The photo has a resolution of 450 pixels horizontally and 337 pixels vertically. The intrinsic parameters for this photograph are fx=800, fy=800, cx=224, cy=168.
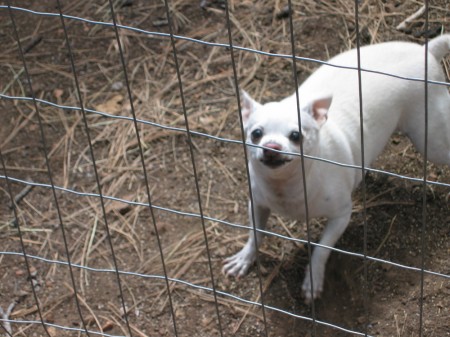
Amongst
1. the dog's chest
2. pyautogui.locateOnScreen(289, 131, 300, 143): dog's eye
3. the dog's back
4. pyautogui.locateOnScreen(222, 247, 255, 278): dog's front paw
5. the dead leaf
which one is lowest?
pyautogui.locateOnScreen(222, 247, 255, 278): dog's front paw

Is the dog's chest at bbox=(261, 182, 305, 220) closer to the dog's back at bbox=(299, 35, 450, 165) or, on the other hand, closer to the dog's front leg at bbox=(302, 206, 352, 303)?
the dog's front leg at bbox=(302, 206, 352, 303)

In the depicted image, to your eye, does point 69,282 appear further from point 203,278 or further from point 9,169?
point 9,169

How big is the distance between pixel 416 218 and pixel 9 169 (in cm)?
188

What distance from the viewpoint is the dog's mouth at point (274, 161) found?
257 centimetres

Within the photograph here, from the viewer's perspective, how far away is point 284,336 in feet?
9.54

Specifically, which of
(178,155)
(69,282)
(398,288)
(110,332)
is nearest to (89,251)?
(69,282)

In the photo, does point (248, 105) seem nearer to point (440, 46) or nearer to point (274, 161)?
point (274, 161)

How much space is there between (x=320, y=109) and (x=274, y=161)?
0.34 meters

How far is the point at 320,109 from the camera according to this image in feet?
9.20

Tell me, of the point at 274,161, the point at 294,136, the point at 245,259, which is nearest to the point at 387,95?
the point at 294,136

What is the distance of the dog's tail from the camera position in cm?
310

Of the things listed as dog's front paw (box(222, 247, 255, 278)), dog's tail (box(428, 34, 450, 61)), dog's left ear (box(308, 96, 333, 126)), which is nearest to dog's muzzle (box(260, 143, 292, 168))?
dog's left ear (box(308, 96, 333, 126))

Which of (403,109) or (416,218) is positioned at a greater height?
(403,109)

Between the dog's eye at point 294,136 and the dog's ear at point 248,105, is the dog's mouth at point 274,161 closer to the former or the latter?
the dog's eye at point 294,136
